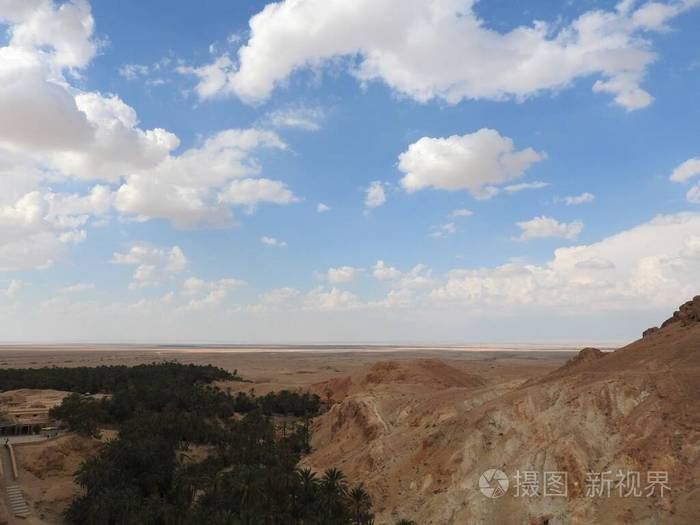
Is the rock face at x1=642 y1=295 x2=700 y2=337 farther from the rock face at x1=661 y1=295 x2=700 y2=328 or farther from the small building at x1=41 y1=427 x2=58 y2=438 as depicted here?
the small building at x1=41 y1=427 x2=58 y2=438

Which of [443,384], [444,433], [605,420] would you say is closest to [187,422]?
[444,433]

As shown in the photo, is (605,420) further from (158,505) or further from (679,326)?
(158,505)

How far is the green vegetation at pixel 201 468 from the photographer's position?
3159 cm

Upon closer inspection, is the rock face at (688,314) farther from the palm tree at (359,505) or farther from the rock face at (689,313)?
the palm tree at (359,505)

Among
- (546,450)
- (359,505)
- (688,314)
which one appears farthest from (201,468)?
(688,314)

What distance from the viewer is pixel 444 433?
4097cm

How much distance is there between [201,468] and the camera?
40.5 metres

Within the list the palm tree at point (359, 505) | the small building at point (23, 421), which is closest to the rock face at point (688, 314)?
the palm tree at point (359, 505)

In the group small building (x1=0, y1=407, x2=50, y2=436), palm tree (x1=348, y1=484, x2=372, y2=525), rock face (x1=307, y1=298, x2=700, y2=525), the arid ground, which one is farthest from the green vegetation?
rock face (x1=307, y1=298, x2=700, y2=525)

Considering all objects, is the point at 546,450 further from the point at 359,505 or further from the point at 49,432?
the point at 49,432

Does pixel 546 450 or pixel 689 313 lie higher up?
pixel 689 313

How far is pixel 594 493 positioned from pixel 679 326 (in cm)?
2110

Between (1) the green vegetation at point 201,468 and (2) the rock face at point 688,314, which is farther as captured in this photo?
(2) the rock face at point 688,314

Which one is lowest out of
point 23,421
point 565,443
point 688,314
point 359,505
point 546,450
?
point 359,505
